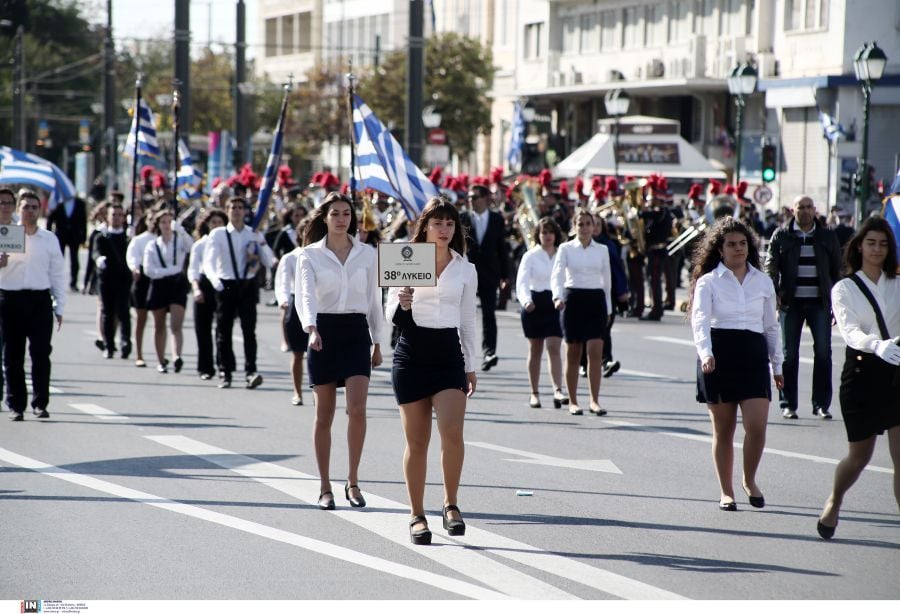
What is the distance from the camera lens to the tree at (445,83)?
60.6m

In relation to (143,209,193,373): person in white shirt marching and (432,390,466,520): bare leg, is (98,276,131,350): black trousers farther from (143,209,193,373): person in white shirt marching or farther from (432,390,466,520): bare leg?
(432,390,466,520): bare leg

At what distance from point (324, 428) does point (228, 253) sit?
21.8 feet

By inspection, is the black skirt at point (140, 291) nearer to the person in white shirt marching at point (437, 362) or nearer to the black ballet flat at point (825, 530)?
the person in white shirt marching at point (437, 362)

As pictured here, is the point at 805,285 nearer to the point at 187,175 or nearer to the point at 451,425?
the point at 451,425

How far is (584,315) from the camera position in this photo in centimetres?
1390

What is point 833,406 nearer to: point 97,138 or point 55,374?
point 55,374

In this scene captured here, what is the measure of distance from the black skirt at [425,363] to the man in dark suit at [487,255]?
901cm

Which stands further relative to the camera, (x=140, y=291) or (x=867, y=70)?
(x=867, y=70)

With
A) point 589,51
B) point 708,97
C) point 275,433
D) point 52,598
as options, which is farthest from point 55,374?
point 589,51

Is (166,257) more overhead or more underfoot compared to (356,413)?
more overhead

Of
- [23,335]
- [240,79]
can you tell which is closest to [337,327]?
[23,335]

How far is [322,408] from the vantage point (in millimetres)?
9375

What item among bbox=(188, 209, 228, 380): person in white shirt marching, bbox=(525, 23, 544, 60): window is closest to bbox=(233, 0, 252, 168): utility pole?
bbox=(525, 23, 544, 60): window

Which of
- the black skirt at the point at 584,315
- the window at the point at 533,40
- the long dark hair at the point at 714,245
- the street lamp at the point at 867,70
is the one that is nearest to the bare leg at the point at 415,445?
the long dark hair at the point at 714,245
